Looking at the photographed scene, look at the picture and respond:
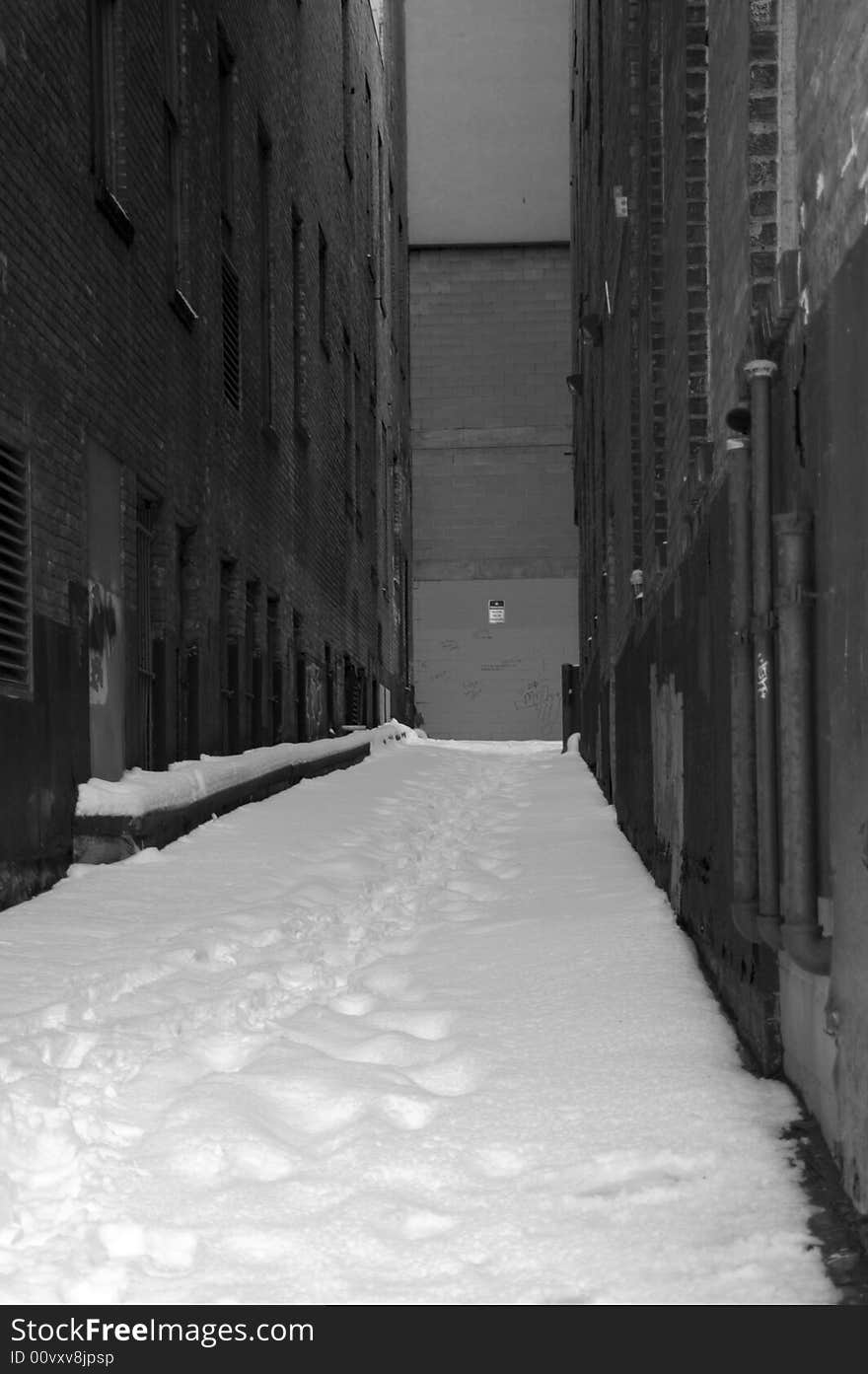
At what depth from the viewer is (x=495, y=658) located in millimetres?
34062

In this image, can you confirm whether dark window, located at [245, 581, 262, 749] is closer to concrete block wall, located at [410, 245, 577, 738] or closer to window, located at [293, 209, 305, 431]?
window, located at [293, 209, 305, 431]

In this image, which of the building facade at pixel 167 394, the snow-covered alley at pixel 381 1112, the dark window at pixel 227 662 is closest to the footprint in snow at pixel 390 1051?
the snow-covered alley at pixel 381 1112

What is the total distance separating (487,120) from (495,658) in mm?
12878

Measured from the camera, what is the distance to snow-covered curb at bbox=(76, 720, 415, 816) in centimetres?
825

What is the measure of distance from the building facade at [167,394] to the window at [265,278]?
3cm

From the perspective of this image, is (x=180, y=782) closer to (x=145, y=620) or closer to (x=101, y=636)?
(x=101, y=636)

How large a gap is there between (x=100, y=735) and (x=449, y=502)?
1039 inches

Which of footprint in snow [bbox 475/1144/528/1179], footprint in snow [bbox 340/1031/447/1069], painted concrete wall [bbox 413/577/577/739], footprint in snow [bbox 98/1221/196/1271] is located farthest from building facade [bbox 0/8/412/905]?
painted concrete wall [bbox 413/577/577/739]

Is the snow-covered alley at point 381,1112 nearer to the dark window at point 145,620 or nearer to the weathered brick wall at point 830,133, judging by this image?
the weathered brick wall at point 830,133

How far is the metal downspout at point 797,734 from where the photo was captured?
339cm

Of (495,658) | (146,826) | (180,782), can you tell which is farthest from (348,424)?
(146,826)
